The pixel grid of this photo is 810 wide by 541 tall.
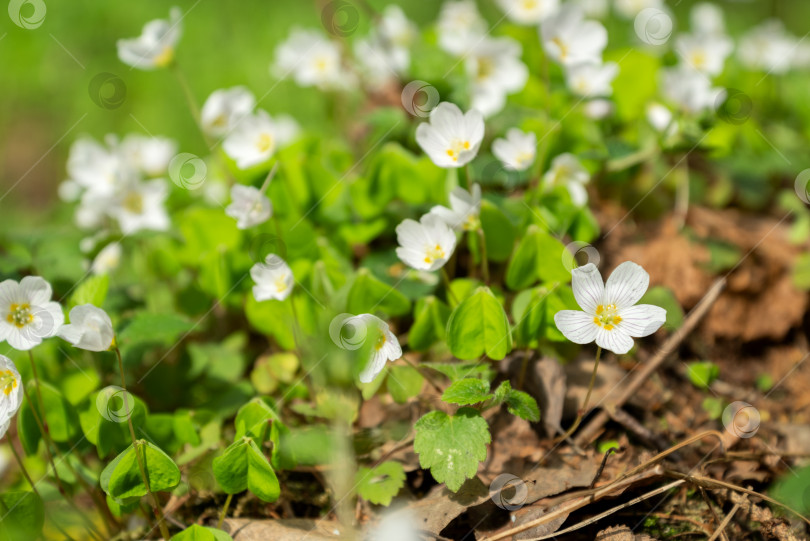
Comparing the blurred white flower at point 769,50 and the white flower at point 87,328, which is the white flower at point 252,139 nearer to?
the white flower at point 87,328

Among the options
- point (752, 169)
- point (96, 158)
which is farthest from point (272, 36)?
point (752, 169)

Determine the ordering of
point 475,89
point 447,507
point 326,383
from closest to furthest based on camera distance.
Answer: point 447,507 < point 326,383 < point 475,89

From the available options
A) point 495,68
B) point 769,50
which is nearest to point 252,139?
point 495,68

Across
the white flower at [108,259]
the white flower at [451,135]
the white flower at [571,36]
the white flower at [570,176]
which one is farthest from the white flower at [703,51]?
the white flower at [108,259]

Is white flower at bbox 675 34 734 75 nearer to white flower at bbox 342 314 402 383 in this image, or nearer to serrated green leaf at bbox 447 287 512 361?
serrated green leaf at bbox 447 287 512 361

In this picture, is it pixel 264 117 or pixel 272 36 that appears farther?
pixel 272 36

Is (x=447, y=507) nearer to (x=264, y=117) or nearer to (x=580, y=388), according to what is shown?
(x=580, y=388)

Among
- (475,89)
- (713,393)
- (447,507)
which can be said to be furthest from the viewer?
(475,89)
